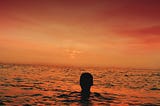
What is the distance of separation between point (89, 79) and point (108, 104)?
7.01 ft

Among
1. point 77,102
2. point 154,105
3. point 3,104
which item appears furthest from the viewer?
point 154,105

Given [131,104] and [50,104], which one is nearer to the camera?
[50,104]

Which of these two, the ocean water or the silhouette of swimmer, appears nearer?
the ocean water

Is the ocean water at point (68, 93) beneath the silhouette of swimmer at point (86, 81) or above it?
beneath

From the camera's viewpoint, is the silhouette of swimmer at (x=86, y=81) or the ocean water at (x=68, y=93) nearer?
the ocean water at (x=68, y=93)

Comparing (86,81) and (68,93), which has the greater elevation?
(86,81)

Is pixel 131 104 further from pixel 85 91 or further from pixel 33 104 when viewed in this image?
pixel 33 104

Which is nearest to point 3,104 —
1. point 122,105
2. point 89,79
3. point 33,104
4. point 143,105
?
point 33,104

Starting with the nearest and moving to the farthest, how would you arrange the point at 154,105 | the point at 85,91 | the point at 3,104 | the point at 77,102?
the point at 3,104 → the point at 77,102 → the point at 154,105 → the point at 85,91

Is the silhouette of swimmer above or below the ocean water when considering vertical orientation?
above

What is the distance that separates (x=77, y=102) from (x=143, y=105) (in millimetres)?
4426

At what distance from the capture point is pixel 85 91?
1825 cm

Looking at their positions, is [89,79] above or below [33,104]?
above

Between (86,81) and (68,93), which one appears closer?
(86,81)
